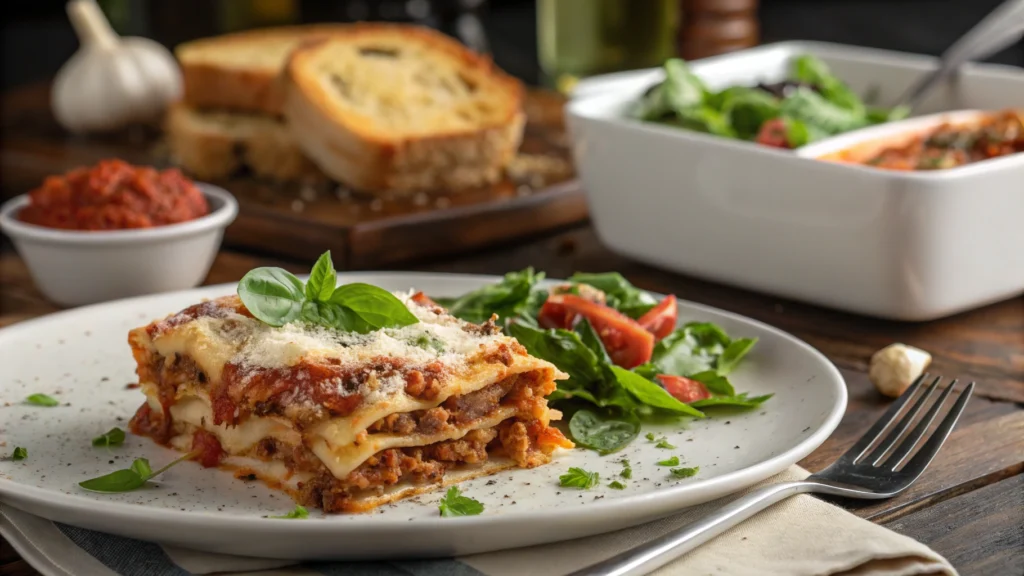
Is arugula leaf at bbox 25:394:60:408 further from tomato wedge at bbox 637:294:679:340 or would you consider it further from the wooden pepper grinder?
the wooden pepper grinder

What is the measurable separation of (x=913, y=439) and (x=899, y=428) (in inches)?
1.9

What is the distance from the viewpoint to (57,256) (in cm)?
338

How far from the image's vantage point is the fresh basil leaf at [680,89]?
12.5 ft

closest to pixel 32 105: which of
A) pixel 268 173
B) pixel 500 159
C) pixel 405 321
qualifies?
pixel 268 173

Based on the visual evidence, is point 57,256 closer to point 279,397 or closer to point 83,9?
point 279,397

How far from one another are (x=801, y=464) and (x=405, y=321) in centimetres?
82

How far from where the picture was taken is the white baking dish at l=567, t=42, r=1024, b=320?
3.02 meters

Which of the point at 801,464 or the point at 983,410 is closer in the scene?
the point at 801,464

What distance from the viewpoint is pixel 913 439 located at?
2412 millimetres

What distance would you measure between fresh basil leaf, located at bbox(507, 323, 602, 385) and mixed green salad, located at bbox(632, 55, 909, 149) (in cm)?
127

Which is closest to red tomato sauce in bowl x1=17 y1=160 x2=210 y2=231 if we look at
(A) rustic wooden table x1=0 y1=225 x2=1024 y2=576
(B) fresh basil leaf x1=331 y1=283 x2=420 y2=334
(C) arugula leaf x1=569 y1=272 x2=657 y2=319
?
(A) rustic wooden table x1=0 y1=225 x2=1024 y2=576

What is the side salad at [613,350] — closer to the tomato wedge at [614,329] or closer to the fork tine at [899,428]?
the tomato wedge at [614,329]

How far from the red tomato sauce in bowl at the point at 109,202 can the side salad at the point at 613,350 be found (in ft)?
3.25

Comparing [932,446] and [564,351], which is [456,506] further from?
[932,446]
